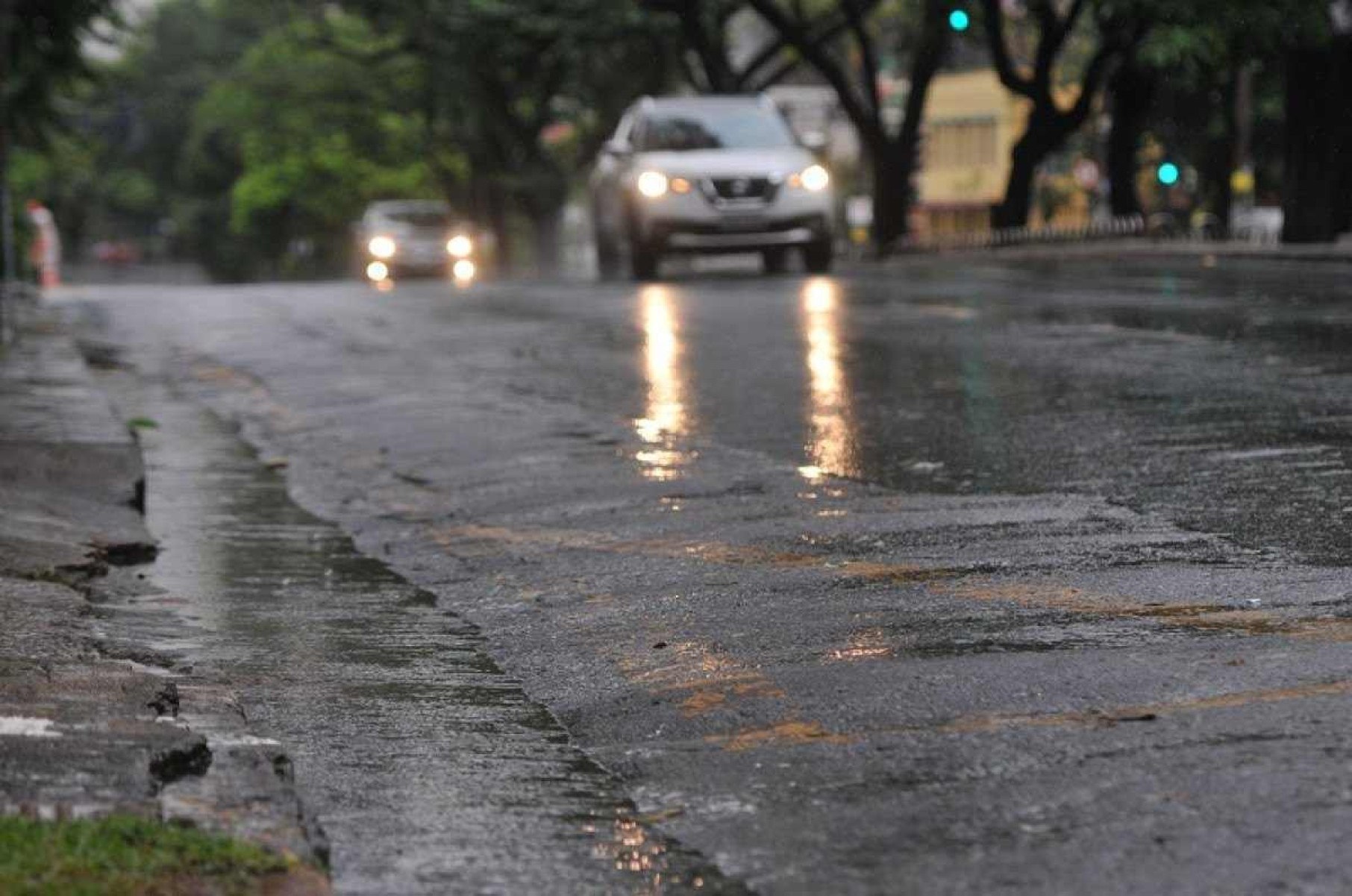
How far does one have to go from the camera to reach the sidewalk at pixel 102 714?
4672 mm

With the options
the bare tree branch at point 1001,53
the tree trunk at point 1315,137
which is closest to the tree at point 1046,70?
the bare tree branch at point 1001,53

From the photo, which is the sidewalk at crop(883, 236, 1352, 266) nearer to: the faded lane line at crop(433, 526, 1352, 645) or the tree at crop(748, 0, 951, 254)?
the tree at crop(748, 0, 951, 254)

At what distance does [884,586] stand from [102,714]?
97.7 inches

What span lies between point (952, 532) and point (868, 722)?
257cm

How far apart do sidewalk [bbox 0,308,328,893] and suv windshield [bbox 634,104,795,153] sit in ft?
59.8

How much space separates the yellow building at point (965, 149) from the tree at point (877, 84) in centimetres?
5042

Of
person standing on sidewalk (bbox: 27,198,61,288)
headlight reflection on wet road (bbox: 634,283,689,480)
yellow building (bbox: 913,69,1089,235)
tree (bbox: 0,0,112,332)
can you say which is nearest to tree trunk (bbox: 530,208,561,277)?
person standing on sidewalk (bbox: 27,198,61,288)

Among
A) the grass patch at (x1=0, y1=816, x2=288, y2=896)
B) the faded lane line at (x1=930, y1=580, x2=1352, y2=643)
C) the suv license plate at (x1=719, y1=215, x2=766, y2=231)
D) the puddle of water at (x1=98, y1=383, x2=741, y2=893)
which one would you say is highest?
the suv license plate at (x1=719, y1=215, x2=766, y2=231)

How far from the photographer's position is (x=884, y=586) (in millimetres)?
7312

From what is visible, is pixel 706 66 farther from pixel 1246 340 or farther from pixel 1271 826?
pixel 1271 826

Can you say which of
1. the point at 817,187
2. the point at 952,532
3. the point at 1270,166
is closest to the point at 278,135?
the point at 1270,166

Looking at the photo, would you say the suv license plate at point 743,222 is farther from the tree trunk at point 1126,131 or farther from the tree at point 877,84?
the tree at point 877,84

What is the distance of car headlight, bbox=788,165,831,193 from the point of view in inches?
1072

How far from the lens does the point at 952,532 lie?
26.8 ft
